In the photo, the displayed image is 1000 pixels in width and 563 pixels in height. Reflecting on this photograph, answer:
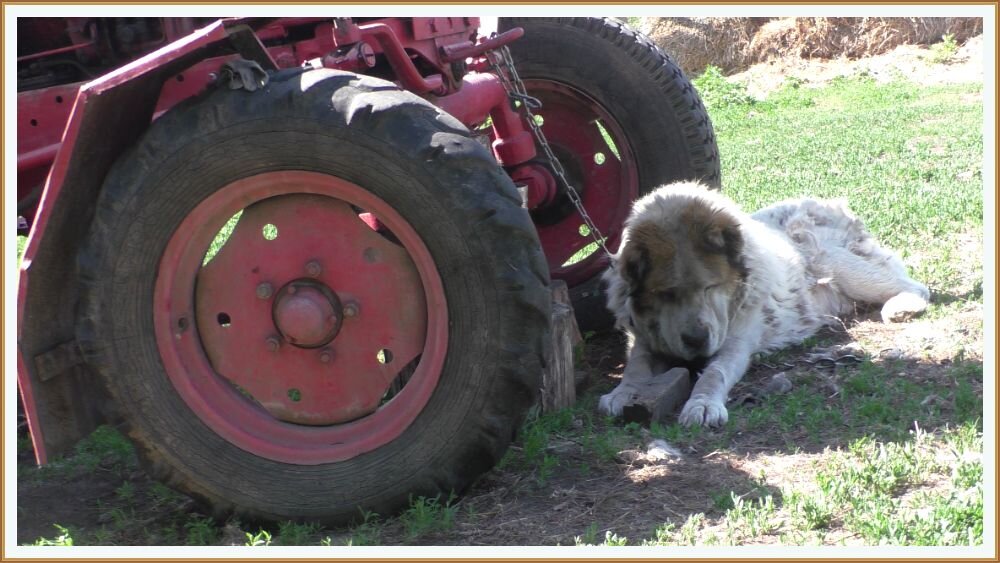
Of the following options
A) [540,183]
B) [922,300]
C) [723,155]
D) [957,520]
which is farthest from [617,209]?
[723,155]

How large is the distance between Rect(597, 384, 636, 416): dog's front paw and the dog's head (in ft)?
1.72

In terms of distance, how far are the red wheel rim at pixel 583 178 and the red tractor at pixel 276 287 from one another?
2.47 meters

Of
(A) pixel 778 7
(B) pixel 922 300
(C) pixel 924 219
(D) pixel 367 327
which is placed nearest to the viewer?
(D) pixel 367 327

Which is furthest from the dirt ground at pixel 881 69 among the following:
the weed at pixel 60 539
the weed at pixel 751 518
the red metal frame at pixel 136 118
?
the weed at pixel 60 539

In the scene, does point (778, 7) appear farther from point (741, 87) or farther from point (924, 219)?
point (741, 87)

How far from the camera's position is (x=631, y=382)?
552 centimetres

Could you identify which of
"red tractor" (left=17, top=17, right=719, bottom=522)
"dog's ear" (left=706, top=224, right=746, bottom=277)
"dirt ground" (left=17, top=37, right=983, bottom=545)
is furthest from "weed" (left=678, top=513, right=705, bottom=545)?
"dog's ear" (left=706, top=224, right=746, bottom=277)

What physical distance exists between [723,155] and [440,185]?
1030cm

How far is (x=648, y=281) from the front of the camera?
18.6 feet

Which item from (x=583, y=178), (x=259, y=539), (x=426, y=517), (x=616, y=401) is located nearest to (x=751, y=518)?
(x=426, y=517)

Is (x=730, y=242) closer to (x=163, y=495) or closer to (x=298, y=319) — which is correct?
(x=298, y=319)

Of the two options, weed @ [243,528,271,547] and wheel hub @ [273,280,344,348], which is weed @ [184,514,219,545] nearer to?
weed @ [243,528,271,547]

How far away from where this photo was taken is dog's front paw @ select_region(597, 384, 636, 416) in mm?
5142

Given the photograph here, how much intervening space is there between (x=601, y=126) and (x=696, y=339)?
153 centimetres
